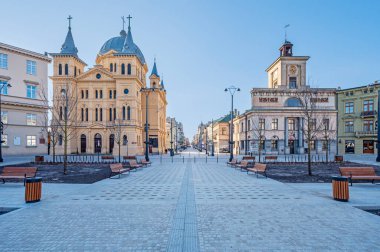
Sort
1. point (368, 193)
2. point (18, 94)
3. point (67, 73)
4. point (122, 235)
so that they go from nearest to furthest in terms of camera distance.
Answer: point (122, 235), point (368, 193), point (18, 94), point (67, 73)

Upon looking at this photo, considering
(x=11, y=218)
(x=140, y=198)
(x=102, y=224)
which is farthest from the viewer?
(x=140, y=198)

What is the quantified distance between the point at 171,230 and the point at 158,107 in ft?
156

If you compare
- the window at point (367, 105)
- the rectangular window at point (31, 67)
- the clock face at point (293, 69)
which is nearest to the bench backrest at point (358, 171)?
the window at point (367, 105)

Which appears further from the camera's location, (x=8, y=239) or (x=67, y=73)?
(x=67, y=73)

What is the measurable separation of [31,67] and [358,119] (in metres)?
59.8

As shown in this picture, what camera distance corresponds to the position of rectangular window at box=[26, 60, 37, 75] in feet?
123

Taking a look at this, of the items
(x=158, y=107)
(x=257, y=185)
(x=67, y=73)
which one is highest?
(x=67, y=73)

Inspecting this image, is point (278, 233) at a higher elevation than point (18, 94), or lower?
lower

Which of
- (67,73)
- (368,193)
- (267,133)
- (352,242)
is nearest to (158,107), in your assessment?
(67,73)

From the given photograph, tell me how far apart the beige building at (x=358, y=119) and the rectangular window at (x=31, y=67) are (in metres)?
57.3

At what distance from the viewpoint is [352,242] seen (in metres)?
5.48

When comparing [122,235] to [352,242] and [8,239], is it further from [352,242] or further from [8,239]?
[352,242]

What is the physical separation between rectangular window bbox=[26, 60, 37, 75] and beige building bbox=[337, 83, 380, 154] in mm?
57298

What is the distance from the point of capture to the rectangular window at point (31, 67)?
37.5m
